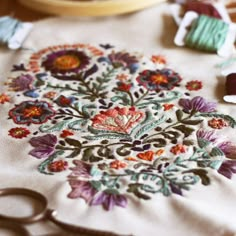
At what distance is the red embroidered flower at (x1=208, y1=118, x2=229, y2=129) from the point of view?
2.44 ft

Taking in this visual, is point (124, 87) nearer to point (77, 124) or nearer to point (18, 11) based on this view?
point (77, 124)

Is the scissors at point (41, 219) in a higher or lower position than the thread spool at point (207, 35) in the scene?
lower

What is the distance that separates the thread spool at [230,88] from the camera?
79 cm

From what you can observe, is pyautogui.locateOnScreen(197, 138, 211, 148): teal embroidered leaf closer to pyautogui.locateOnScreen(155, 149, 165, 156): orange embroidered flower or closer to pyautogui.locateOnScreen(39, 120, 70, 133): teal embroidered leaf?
pyautogui.locateOnScreen(155, 149, 165, 156): orange embroidered flower

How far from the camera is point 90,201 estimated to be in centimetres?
63

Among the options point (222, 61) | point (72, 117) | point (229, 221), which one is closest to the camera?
point (229, 221)

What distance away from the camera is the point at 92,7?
3.19 ft

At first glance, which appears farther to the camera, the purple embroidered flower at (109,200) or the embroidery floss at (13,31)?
the embroidery floss at (13,31)

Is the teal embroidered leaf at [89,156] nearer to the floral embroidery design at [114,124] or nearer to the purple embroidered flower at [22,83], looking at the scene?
the floral embroidery design at [114,124]

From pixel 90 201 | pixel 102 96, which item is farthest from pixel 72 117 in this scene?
pixel 90 201

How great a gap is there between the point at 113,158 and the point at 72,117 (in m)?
0.11

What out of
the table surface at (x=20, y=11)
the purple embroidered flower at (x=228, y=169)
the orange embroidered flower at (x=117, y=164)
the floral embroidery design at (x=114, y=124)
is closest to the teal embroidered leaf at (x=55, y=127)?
the floral embroidery design at (x=114, y=124)

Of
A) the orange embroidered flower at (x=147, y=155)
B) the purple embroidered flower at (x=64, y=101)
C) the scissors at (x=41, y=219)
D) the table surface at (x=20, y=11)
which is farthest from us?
the table surface at (x=20, y=11)

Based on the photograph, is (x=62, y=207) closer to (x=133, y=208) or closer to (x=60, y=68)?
(x=133, y=208)
